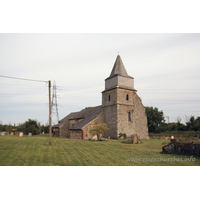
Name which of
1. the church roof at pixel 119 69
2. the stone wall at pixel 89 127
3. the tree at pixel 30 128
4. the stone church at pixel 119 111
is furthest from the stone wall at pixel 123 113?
the tree at pixel 30 128

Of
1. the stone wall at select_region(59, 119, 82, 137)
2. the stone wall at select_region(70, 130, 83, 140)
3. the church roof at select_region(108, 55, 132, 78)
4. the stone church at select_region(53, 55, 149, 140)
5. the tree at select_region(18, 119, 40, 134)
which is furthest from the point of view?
the stone wall at select_region(59, 119, 82, 137)

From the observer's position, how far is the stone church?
35000 mm

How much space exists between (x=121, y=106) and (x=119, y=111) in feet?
3.98

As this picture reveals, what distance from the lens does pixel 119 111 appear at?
35.2m

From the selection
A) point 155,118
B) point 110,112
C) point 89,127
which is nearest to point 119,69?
point 110,112

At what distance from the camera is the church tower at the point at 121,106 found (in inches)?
1390

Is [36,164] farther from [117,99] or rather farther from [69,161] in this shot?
[117,99]

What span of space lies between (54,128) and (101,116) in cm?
1987

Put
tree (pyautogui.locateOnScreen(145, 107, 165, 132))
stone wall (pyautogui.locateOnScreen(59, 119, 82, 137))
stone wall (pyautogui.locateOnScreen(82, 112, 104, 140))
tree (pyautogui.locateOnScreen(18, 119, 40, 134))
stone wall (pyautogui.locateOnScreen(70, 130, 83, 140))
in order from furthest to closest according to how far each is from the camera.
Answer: tree (pyautogui.locateOnScreen(145, 107, 165, 132)) < stone wall (pyautogui.locateOnScreen(59, 119, 82, 137)) < tree (pyautogui.locateOnScreen(18, 119, 40, 134)) < stone wall (pyautogui.locateOnScreen(70, 130, 83, 140)) < stone wall (pyautogui.locateOnScreen(82, 112, 104, 140))

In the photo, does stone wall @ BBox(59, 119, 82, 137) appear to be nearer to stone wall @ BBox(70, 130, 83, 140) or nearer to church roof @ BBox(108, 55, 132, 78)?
stone wall @ BBox(70, 130, 83, 140)

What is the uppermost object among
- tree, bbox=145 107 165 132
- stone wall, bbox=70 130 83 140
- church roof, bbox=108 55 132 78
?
church roof, bbox=108 55 132 78

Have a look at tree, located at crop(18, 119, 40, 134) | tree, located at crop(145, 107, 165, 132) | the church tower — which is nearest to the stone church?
the church tower

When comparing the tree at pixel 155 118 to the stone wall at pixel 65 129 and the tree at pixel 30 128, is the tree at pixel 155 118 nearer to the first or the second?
the stone wall at pixel 65 129

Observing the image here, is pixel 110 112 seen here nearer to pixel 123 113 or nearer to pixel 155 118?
pixel 123 113
